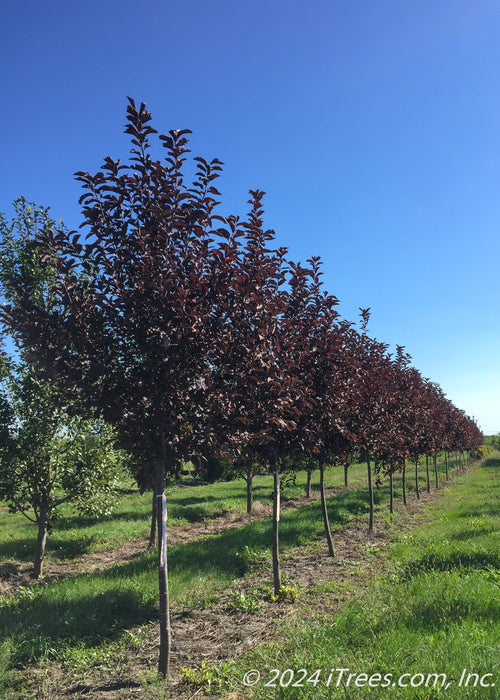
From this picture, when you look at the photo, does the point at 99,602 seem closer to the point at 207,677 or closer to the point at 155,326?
the point at 207,677

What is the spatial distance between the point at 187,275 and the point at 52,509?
381 inches

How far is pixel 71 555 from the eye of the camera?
1332cm

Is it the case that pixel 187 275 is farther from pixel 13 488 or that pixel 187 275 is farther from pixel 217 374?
pixel 13 488

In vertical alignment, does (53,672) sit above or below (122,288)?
below

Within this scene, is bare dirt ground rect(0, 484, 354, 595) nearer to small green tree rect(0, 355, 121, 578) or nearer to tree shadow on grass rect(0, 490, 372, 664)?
small green tree rect(0, 355, 121, 578)

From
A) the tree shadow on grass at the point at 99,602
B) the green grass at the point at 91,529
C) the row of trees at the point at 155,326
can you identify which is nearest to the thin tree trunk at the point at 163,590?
the row of trees at the point at 155,326

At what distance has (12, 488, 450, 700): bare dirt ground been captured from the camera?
16.5 feet

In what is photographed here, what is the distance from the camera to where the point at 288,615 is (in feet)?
22.8

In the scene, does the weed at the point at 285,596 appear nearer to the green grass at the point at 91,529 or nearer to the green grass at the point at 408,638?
the green grass at the point at 408,638

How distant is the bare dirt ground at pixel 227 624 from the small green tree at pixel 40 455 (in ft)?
7.19

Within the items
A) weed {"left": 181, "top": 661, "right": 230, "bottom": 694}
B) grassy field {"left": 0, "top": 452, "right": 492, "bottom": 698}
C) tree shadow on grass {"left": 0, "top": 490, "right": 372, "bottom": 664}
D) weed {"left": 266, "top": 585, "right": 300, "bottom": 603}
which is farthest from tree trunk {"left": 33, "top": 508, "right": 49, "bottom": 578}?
weed {"left": 181, "top": 661, "right": 230, "bottom": 694}

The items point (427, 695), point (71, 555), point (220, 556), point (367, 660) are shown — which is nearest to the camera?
point (427, 695)

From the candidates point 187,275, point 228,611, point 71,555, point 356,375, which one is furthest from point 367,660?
point 71,555

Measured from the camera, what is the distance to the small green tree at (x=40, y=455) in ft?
35.8
